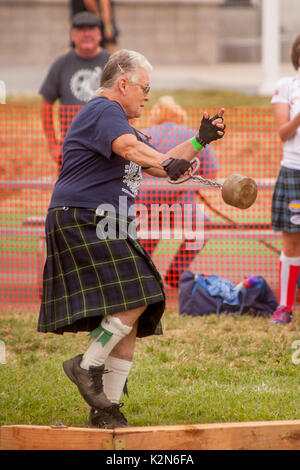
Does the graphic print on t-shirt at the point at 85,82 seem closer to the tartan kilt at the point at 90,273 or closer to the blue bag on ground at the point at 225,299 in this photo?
the blue bag on ground at the point at 225,299

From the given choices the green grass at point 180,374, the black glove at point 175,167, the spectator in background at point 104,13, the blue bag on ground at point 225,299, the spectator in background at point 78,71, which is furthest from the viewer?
the spectator in background at point 104,13

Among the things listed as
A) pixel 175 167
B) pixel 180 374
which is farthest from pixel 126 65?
pixel 180 374

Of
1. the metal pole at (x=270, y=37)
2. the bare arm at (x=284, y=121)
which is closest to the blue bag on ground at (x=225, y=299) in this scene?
the bare arm at (x=284, y=121)

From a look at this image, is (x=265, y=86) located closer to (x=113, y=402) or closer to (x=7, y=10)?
(x=7, y=10)

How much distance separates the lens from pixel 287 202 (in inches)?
226

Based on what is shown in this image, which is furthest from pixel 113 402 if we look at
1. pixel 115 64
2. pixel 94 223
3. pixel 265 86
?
pixel 265 86

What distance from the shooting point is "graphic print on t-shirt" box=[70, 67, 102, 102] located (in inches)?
269

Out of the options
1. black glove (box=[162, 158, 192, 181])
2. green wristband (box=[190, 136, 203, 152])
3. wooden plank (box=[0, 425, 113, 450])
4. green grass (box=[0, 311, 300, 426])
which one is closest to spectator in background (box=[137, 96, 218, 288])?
green grass (box=[0, 311, 300, 426])

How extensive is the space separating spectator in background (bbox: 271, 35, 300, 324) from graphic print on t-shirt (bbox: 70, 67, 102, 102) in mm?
1737

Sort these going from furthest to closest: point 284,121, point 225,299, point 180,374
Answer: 1. point 225,299
2. point 284,121
3. point 180,374

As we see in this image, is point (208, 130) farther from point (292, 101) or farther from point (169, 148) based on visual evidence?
point (169, 148)

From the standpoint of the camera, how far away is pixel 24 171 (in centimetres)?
1112

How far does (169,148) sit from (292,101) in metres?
1.38

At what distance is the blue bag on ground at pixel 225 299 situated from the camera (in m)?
6.10
